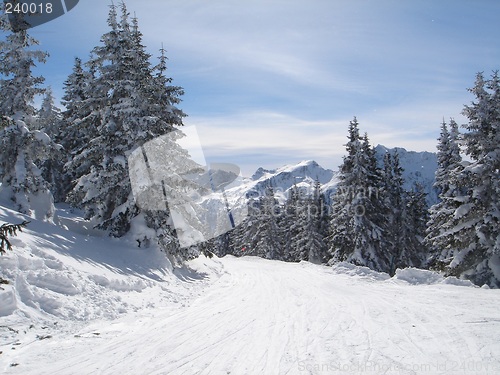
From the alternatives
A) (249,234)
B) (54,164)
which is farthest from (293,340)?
(249,234)

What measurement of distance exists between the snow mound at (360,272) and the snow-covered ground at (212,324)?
3951mm

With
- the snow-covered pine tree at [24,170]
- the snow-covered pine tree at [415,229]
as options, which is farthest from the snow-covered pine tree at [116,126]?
the snow-covered pine tree at [415,229]

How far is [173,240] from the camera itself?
1739 centimetres

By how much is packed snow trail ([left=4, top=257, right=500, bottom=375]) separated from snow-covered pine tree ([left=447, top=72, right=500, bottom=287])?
23.0 feet

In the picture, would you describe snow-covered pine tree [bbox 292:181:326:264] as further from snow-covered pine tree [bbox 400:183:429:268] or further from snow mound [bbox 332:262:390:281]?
snow mound [bbox 332:262:390:281]

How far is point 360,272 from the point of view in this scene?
747 inches

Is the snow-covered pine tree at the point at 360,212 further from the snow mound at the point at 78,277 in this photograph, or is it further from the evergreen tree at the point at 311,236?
the snow mound at the point at 78,277

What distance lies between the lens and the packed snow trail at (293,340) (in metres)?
5.80

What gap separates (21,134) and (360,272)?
18085 mm

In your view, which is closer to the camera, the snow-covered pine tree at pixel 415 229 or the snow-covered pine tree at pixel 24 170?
the snow-covered pine tree at pixel 24 170

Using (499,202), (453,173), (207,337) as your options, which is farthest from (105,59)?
(499,202)

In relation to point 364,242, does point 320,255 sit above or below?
below

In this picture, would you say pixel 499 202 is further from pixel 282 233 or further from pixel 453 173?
pixel 282 233

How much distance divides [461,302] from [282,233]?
41392 mm
